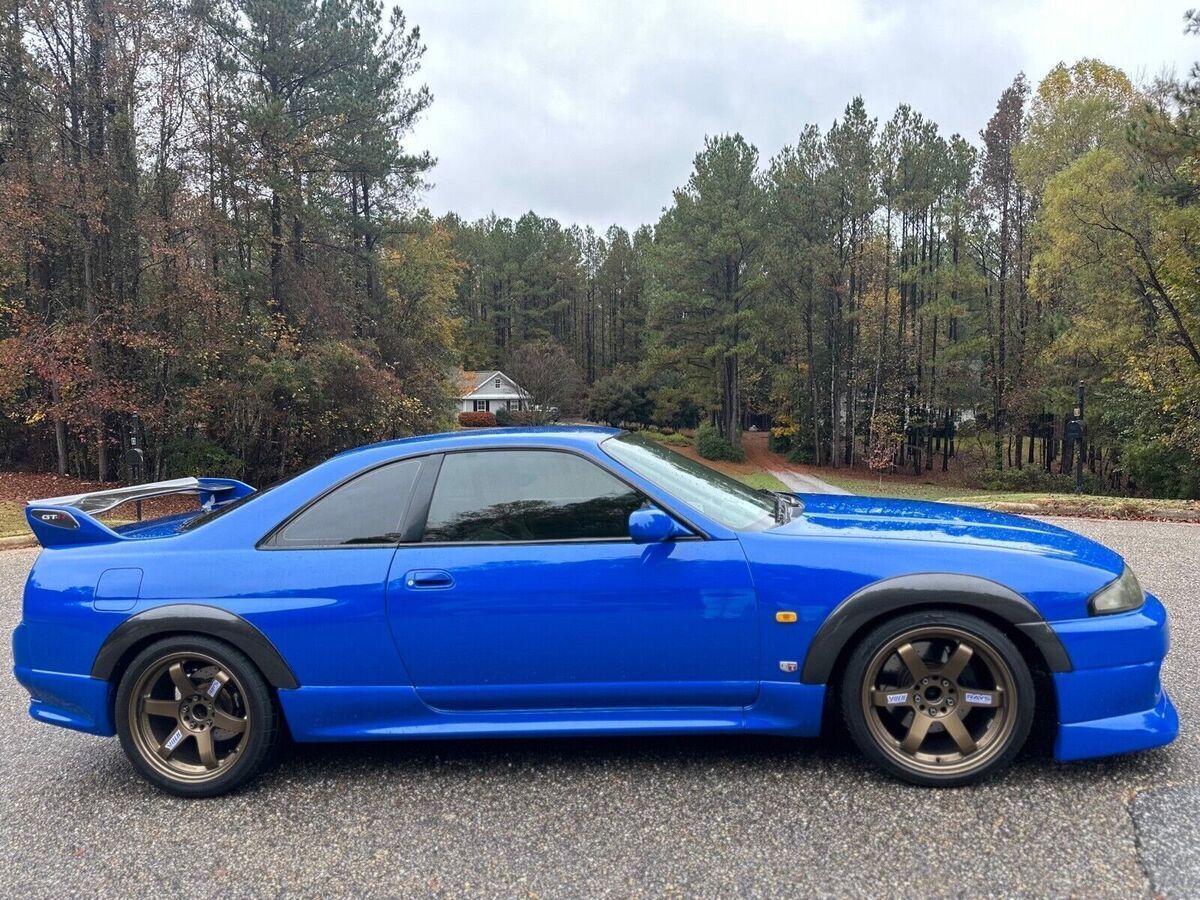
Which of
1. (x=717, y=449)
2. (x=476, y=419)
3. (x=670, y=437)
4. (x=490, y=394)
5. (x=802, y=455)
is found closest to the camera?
(x=717, y=449)

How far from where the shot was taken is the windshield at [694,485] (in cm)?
302

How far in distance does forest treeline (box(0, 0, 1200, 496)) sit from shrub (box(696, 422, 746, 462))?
4700 mm

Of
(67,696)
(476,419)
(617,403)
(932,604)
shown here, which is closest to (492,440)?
(932,604)

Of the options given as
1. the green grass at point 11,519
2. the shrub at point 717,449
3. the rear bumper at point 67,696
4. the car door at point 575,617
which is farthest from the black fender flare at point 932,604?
the shrub at point 717,449

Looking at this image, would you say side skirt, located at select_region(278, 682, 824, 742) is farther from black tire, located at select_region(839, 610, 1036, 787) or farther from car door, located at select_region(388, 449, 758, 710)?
black tire, located at select_region(839, 610, 1036, 787)

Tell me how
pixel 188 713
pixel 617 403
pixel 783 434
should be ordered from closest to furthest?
pixel 188 713
pixel 783 434
pixel 617 403

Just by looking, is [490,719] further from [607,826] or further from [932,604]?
[932,604]

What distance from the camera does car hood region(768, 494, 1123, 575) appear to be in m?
2.87

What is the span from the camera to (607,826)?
262cm

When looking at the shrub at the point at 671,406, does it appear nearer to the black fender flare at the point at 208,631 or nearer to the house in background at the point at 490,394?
the house in background at the point at 490,394

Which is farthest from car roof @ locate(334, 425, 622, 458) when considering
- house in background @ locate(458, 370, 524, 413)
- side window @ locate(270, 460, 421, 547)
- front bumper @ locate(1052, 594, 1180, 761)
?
house in background @ locate(458, 370, 524, 413)

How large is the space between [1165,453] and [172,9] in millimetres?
30345

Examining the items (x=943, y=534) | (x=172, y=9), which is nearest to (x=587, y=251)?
(x=172, y=9)

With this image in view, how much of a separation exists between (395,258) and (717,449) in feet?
69.2
